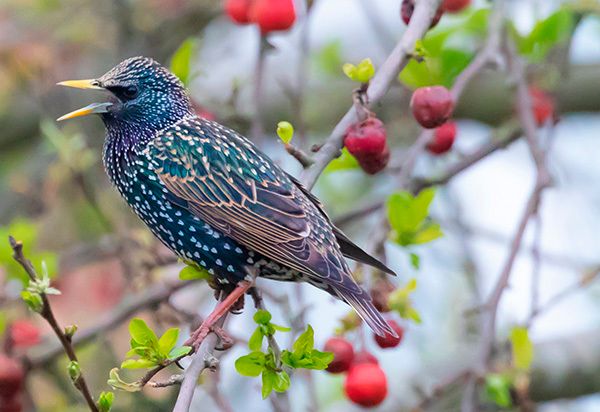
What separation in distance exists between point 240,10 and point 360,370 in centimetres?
134

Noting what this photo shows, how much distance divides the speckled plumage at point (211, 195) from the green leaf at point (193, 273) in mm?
38

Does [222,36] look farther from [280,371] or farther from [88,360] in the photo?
[280,371]

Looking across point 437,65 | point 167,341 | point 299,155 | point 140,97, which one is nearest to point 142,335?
point 167,341

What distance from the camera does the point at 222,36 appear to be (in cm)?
638

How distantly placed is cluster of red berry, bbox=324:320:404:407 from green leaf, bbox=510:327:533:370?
16.7 inches

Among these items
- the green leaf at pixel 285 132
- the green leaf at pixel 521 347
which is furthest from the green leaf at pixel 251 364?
the green leaf at pixel 521 347

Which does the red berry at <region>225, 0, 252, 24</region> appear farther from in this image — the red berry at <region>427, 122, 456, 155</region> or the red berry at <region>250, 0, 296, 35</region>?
the red berry at <region>427, 122, 456, 155</region>

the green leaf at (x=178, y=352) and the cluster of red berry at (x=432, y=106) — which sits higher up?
the cluster of red berry at (x=432, y=106)

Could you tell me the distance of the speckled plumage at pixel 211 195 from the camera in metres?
3.59

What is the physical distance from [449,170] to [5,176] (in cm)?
289

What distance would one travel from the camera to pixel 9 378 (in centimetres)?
378

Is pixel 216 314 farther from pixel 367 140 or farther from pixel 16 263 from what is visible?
pixel 16 263

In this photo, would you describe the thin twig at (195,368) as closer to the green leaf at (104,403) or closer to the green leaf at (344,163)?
the green leaf at (104,403)

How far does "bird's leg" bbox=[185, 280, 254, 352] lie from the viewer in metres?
3.23
